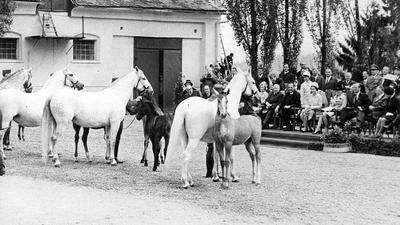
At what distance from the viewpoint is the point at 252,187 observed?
42.9 feet

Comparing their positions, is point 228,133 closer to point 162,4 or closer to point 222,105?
point 222,105

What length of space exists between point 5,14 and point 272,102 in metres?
13.1

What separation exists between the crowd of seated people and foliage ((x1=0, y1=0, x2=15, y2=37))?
39.4ft

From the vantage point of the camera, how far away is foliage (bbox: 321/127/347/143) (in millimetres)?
19656

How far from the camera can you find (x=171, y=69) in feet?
117

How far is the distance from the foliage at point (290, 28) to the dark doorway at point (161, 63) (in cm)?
632

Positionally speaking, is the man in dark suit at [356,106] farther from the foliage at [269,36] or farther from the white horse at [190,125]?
the foliage at [269,36]

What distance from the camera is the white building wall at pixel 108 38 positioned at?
3200 cm

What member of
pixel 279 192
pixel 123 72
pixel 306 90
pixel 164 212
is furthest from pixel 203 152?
pixel 123 72

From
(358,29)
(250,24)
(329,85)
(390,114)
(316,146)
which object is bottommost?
(316,146)

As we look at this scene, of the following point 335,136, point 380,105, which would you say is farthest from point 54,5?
point 380,105

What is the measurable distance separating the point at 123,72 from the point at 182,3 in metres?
4.67

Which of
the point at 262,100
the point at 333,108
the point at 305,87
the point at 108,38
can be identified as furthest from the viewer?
the point at 108,38

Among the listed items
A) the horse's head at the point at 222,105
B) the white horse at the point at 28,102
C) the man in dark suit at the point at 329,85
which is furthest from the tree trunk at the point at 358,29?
the horse's head at the point at 222,105
